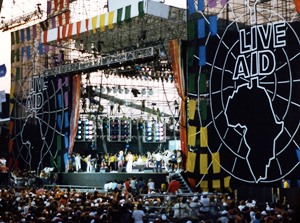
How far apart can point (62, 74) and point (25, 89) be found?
17.1ft

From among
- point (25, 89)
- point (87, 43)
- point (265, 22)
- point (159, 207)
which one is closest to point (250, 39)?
point (265, 22)

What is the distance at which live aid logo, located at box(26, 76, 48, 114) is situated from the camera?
3058 centimetres

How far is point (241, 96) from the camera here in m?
19.2

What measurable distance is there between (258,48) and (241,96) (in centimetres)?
181

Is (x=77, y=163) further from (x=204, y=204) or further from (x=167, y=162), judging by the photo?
(x=204, y=204)

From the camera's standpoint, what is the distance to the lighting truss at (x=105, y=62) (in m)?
22.8

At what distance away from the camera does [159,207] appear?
46.0 ft

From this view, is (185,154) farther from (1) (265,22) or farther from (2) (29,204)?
(2) (29,204)

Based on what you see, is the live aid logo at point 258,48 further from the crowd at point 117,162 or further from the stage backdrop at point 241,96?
the crowd at point 117,162

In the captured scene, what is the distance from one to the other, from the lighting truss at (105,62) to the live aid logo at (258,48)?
4.43 meters

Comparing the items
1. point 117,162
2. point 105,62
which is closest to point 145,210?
point 105,62

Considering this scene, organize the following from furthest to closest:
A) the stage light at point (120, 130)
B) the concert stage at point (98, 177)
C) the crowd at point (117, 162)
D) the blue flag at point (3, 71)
Answer: the stage light at point (120, 130)
the blue flag at point (3, 71)
the crowd at point (117, 162)
the concert stage at point (98, 177)

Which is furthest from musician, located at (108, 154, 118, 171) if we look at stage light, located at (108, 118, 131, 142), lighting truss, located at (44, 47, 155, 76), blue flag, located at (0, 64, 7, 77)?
blue flag, located at (0, 64, 7, 77)

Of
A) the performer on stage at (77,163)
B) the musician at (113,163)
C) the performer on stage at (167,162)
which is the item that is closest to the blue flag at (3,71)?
the performer on stage at (77,163)
